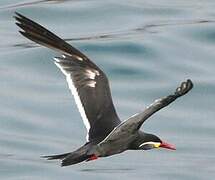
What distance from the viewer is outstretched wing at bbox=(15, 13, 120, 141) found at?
29.5 ft

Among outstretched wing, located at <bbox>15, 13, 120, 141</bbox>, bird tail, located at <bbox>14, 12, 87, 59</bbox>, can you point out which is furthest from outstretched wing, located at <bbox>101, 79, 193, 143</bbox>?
bird tail, located at <bbox>14, 12, 87, 59</bbox>

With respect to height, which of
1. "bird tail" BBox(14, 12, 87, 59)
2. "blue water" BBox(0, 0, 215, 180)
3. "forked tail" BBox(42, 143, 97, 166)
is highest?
"bird tail" BBox(14, 12, 87, 59)

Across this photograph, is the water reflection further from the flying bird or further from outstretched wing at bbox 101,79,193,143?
Answer: outstretched wing at bbox 101,79,193,143

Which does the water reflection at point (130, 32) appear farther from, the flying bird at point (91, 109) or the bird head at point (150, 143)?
the bird head at point (150, 143)

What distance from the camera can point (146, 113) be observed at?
7785mm

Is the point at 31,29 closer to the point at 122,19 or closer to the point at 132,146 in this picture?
the point at 132,146

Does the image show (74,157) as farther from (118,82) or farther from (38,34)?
(118,82)

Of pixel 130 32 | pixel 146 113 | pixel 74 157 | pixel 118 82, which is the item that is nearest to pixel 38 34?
pixel 74 157

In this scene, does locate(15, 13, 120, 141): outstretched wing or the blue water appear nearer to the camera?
locate(15, 13, 120, 141): outstretched wing

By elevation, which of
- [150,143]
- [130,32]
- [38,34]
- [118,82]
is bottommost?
[118,82]

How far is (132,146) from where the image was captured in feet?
28.4

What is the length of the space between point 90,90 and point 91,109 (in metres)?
0.12

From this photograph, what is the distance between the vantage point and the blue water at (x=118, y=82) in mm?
12477

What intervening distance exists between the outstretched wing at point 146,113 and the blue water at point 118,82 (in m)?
3.74
